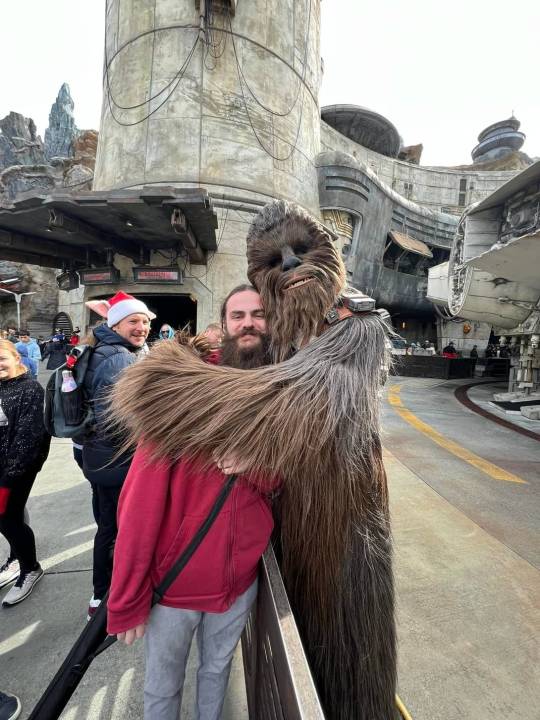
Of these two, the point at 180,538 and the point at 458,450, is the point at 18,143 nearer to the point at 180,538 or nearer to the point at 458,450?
the point at 458,450

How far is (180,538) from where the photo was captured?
1067 millimetres

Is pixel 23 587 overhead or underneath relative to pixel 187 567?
underneath

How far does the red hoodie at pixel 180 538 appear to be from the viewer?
3.35 ft

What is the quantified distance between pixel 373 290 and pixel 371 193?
5.88 m

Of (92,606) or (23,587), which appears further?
(23,587)

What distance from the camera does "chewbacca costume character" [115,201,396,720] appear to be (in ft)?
3.02

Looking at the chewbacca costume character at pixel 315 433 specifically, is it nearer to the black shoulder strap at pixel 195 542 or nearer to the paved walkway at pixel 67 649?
the black shoulder strap at pixel 195 542

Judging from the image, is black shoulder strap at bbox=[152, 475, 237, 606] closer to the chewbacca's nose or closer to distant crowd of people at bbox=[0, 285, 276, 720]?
distant crowd of people at bbox=[0, 285, 276, 720]

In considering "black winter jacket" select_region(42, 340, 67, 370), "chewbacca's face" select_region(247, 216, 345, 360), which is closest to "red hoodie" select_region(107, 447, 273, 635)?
"chewbacca's face" select_region(247, 216, 345, 360)

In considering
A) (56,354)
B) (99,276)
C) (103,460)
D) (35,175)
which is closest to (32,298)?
(35,175)

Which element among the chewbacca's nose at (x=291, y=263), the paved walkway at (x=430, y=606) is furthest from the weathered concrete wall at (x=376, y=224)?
the chewbacca's nose at (x=291, y=263)

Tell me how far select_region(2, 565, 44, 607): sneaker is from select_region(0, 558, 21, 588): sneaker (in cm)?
12

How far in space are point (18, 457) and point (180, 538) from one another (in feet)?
5.47

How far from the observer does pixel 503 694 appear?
1.54 metres
